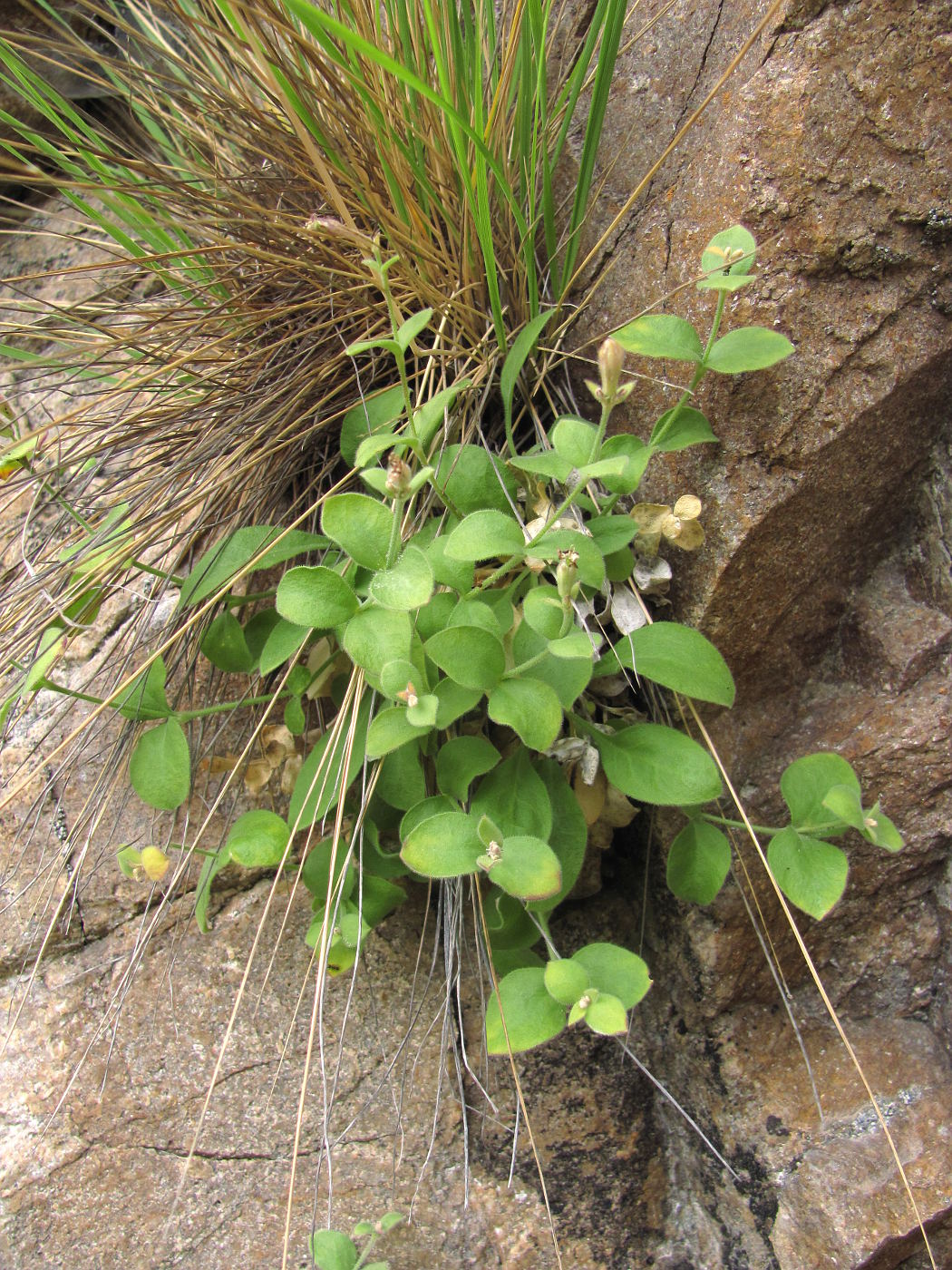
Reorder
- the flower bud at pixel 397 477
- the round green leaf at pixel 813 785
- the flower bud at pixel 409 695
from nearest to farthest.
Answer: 1. the flower bud at pixel 397 477
2. the flower bud at pixel 409 695
3. the round green leaf at pixel 813 785

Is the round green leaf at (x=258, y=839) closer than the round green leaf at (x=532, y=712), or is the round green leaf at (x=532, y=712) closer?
the round green leaf at (x=532, y=712)

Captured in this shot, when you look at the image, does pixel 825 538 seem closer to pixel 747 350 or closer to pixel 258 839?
pixel 747 350

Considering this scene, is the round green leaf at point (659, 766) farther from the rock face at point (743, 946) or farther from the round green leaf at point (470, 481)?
the round green leaf at point (470, 481)

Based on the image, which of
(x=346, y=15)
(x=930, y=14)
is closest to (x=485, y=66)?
(x=346, y=15)

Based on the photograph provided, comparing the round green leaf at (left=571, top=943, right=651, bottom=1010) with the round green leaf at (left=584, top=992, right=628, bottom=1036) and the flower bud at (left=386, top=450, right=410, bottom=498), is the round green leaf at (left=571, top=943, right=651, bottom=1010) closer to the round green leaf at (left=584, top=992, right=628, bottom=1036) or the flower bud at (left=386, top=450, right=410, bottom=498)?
the round green leaf at (left=584, top=992, right=628, bottom=1036)

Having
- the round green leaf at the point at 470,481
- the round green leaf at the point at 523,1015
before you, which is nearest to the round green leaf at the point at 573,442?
the round green leaf at the point at 470,481

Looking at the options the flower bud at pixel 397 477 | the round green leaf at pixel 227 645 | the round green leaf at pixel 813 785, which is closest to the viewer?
the flower bud at pixel 397 477
